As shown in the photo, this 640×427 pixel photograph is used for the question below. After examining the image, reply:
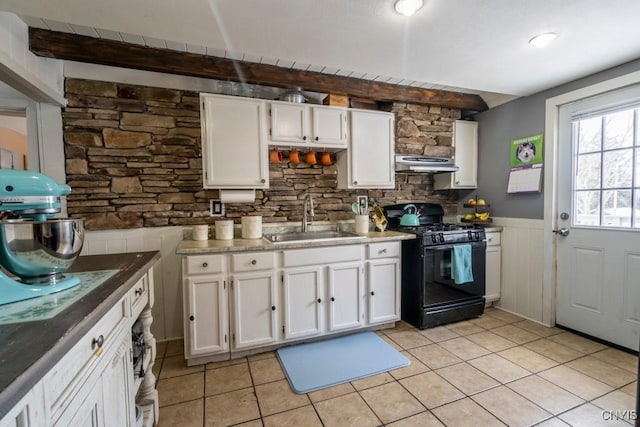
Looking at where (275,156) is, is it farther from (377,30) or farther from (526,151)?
(526,151)

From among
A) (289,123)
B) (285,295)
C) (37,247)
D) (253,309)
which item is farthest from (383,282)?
(37,247)

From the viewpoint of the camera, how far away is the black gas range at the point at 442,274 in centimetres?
266

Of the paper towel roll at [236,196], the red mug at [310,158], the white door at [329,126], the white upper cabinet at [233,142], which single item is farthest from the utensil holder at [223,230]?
the white door at [329,126]

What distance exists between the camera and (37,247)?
3.17 feet

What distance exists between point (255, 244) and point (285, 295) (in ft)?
1.56

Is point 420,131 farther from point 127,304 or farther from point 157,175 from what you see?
point 127,304

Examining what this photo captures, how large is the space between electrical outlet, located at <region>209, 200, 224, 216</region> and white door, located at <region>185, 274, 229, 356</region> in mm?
717

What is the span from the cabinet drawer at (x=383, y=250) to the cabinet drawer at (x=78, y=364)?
1910 mm

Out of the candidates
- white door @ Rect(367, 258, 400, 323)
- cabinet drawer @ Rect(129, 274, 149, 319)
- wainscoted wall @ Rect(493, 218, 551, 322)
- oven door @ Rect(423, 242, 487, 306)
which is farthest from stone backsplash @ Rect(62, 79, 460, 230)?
wainscoted wall @ Rect(493, 218, 551, 322)

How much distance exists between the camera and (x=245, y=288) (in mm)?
2172

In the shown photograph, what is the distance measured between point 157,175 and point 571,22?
311cm

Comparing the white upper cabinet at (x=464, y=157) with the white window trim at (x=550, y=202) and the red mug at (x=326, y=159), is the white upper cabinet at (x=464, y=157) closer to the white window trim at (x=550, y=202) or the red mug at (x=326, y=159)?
the white window trim at (x=550, y=202)

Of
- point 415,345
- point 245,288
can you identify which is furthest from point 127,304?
point 415,345

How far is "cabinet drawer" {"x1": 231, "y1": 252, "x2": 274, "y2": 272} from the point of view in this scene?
7.02ft
